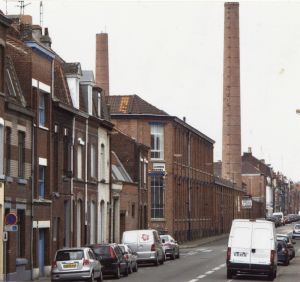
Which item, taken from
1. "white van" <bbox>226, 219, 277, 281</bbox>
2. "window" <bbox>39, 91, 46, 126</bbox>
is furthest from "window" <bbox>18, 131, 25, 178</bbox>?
"white van" <bbox>226, 219, 277, 281</bbox>

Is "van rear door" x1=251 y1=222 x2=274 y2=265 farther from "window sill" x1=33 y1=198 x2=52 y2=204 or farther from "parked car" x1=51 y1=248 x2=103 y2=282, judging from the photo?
"window sill" x1=33 y1=198 x2=52 y2=204

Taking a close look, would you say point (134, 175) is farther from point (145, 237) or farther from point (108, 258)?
point (108, 258)

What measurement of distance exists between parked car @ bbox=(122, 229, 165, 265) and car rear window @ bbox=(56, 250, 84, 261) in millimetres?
13498

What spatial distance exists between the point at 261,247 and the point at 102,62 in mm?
61744

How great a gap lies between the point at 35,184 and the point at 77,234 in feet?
28.9

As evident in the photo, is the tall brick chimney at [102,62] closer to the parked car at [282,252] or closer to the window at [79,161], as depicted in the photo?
the window at [79,161]

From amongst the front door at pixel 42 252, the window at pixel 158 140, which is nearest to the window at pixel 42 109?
the front door at pixel 42 252

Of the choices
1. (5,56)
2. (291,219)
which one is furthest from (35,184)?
(291,219)

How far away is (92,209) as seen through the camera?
169 ft

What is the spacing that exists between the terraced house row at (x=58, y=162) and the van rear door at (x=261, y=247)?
9370 millimetres

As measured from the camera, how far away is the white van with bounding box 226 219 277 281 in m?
36.7

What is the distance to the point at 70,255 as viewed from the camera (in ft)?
111

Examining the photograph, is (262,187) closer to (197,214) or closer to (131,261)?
(197,214)

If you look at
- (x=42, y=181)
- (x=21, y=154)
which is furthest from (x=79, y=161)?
(x=21, y=154)
